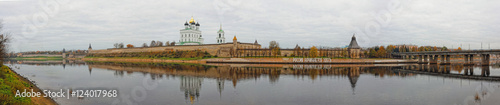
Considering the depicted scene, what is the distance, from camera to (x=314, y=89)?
18.2m

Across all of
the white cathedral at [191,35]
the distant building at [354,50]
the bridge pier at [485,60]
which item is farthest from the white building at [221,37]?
the bridge pier at [485,60]

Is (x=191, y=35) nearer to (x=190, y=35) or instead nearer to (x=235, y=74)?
(x=190, y=35)

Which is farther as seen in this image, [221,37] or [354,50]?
[221,37]

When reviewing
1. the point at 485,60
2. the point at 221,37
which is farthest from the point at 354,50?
the point at 221,37

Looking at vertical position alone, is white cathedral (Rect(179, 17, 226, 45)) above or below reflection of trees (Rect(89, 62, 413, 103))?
above

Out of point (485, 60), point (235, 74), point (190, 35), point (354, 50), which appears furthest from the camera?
point (190, 35)

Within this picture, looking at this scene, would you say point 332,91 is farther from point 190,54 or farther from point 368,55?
point 368,55

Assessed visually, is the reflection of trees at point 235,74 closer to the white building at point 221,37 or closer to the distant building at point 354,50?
the distant building at point 354,50

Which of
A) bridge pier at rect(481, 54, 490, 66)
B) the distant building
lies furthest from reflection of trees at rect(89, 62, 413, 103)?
the distant building

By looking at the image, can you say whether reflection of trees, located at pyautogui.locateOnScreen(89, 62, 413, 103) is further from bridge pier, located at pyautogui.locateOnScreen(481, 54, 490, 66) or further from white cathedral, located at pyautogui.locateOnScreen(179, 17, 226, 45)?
white cathedral, located at pyautogui.locateOnScreen(179, 17, 226, 45)

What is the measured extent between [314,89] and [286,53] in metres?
44.9

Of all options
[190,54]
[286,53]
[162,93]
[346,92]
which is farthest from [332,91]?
[190,54]

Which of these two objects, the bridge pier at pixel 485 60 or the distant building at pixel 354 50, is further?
the distant building at pixel 354 50

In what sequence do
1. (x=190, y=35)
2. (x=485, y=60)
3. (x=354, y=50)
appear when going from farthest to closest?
1. (x=190, y=35)
2. (x=354, y=50)
3. (x=485, y=60)
